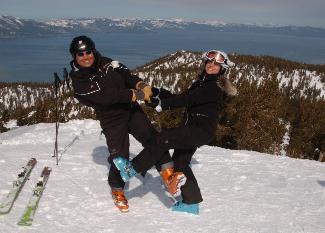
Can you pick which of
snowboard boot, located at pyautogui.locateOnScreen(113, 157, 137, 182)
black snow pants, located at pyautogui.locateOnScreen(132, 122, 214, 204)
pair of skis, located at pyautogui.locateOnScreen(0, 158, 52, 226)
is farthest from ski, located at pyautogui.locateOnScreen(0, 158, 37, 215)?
black snow pants, located at pyautogui.locateOnScreen(132, 122, 214, 204)

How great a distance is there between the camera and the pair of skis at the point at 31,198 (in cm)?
300

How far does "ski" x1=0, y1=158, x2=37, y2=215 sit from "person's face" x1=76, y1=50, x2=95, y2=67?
235 cm

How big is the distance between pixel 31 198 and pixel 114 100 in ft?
6.93

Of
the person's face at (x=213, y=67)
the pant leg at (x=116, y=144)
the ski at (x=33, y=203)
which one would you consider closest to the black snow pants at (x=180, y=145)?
the pant leg at (x=116, y=144)

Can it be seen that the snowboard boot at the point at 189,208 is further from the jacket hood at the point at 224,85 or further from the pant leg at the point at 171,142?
the jacket hood at the point at 224,85

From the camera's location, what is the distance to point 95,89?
3.22 m

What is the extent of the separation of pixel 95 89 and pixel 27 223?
79.3 inches

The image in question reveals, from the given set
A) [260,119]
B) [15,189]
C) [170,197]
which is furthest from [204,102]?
[260,119]

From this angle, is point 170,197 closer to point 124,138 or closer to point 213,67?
point 124,138

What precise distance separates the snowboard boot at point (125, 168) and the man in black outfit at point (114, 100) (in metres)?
0.12

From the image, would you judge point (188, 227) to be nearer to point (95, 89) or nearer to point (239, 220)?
point (239, 220)

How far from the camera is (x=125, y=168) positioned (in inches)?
135

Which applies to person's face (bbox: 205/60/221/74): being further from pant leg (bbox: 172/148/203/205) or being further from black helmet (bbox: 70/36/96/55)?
black helmet (bbox: 70/36/96/55)

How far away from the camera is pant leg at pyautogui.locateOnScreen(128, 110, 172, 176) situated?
3.56 metres
